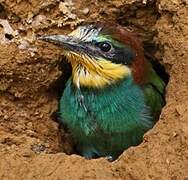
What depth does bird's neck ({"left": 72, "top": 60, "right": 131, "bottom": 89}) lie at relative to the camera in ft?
15.7

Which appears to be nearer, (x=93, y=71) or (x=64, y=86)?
(x=93, y=71)

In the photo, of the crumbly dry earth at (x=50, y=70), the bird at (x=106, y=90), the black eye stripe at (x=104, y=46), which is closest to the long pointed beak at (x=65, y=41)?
the bird at (x=106, y=90)

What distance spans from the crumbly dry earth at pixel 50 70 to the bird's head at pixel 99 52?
268 millimetres

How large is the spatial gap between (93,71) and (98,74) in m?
0.04

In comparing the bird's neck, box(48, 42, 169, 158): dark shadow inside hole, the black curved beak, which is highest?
the black curved beak

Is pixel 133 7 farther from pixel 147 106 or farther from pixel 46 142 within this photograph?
pixel 46 142

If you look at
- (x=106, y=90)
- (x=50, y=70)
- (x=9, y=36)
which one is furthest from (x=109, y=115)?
(x=9, y=36)

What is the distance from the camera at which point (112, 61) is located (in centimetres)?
480

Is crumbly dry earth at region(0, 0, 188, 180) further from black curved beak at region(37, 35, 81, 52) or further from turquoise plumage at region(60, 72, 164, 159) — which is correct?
black curved beak at region(37, 35, 81, 52)

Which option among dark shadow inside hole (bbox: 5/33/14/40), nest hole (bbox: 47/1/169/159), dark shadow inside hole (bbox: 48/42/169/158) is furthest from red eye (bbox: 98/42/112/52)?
dark shadow inside hole (bbox: 5/33/14/40)

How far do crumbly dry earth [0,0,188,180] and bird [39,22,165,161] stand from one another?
6.6 inches

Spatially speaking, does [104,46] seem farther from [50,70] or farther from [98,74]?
[50,70]

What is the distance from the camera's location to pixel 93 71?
4785 millimetres

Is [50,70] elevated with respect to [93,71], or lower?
lower
